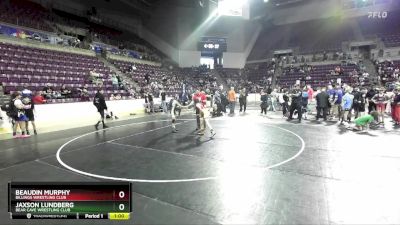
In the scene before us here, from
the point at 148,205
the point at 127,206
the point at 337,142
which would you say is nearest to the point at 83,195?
the point at 127,206

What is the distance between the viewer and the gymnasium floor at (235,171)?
4656mm

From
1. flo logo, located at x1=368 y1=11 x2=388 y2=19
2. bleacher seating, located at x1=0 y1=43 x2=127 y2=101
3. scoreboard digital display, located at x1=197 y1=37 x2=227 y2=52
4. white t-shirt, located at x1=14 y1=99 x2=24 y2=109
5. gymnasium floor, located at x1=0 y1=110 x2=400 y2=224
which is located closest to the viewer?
gymnasium floor, located at x1=0 y1=110 x2=400 y2=224

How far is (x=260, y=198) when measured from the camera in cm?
522

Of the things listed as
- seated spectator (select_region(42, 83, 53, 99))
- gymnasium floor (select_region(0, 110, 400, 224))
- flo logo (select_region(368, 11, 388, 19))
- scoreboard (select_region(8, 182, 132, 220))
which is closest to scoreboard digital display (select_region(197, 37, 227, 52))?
flo logo (select_region(368, 11, 388, 19))

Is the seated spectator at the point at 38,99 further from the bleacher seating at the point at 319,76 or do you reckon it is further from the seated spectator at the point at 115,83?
the bleacher seating at the point at 319,76

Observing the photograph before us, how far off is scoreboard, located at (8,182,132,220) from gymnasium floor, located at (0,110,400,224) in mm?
943

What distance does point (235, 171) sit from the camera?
6.87 metres

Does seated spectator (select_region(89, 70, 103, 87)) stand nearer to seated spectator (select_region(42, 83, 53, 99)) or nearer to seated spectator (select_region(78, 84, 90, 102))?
seated spectator (select_region(78, 84, 90, 102))

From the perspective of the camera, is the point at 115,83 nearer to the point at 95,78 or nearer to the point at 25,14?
the point at 95,78

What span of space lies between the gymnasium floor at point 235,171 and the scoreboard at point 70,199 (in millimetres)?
943

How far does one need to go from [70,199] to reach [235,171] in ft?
13.5

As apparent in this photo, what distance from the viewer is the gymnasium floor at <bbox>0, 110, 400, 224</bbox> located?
466cm

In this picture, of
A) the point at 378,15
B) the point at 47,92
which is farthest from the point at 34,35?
the point at 378,15

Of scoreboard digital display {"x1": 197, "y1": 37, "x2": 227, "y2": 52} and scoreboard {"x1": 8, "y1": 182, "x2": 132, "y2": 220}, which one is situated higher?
scoreboard digital display {"x1": 197, "y1": 37, "x2": 227, "y2": 52}
